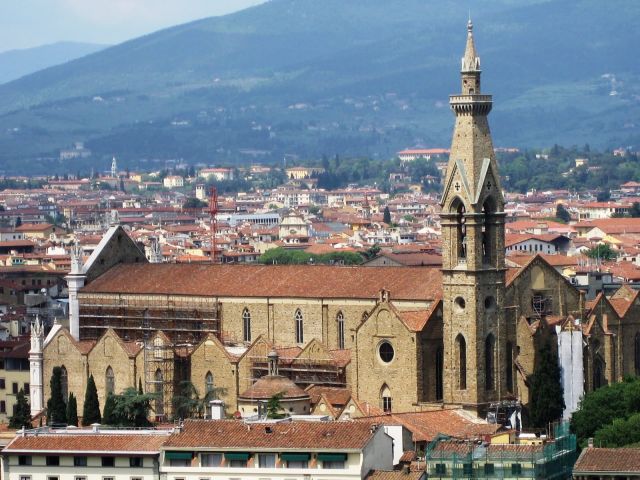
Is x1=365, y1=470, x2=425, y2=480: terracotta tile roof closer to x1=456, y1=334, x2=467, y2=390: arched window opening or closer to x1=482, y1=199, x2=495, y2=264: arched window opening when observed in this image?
x1=456, y1=334, x2=467, y2=390: arched window opening

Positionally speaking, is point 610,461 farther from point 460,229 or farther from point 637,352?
point 637,352

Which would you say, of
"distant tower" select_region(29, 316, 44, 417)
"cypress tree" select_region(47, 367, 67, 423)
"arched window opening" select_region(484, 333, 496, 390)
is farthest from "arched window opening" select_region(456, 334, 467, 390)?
"distant tower" select_region(29, 316, 44, 417)

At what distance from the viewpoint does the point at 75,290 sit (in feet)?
234

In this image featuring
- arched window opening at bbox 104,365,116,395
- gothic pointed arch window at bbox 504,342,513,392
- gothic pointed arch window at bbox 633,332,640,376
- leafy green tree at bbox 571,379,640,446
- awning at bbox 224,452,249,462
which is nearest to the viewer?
awning at bbox 224,452,249,462

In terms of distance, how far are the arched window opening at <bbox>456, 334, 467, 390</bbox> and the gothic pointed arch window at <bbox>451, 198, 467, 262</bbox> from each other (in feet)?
6.88

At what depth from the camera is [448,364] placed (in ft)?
201

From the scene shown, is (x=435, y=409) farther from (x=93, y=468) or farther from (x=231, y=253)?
(x=231, y=253)

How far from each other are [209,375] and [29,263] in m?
65.1

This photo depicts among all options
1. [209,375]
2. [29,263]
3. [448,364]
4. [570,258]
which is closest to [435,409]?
[448,364]

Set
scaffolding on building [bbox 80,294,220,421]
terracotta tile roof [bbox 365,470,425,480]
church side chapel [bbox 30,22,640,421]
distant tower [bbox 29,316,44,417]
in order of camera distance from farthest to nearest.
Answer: distant tower [bbox 29,316,44,417] → scaffolding on building [bbox 80,294,220,421] → church side chapel [bbox 30,22,640,421] → terracotta tile roof [bbox 365,470,425,480]

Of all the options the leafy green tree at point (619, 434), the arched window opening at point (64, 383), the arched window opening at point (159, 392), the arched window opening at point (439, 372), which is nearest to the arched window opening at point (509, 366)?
the arched window opening at point (439, 372)

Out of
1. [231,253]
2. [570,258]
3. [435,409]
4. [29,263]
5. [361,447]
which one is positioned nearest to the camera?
[361,447]

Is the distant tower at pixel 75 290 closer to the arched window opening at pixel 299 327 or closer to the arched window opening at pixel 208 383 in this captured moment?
the arched window opening at pixel 208 383

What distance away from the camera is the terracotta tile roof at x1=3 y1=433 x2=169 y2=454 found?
158ft
